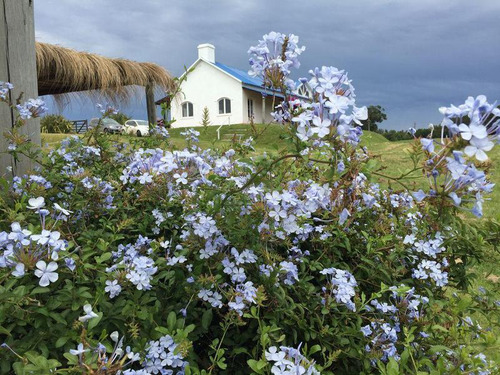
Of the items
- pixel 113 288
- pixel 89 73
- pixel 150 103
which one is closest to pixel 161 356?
pixel 113 288

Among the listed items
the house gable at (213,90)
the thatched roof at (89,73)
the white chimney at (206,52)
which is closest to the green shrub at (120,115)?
the thatched roof at (89,73)

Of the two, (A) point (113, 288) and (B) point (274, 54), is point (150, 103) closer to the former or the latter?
(B) point (274, 54)

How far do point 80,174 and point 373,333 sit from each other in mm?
1431

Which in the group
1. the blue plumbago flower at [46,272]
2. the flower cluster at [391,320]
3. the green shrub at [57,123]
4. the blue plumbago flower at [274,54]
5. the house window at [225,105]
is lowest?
the flower cluster at [391,320]

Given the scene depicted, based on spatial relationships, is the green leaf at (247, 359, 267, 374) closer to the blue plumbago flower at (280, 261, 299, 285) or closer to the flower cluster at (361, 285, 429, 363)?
the blue plumbago flower at (280, 261, 299, 285)

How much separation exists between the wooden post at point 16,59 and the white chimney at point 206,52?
21.1 m

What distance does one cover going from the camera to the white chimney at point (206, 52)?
22.9 m

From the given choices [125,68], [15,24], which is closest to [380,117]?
[125,68]

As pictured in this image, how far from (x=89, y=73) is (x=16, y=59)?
21.1 ft

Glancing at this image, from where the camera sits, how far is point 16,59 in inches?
103

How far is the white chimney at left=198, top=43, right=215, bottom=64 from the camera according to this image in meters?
22.9

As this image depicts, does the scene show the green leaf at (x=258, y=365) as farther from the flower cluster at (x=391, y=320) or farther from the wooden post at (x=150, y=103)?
the wooden post at (x=150, y=103)

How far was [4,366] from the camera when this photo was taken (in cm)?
113

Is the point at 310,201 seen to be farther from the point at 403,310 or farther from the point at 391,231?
the point at 391,231
